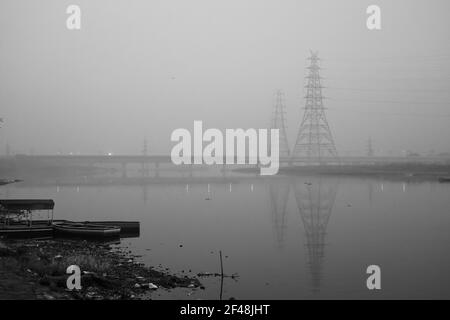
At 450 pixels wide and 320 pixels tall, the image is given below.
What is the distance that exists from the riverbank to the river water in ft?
3.94

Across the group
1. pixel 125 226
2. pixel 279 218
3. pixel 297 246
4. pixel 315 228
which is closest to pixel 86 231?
pixel 125 226

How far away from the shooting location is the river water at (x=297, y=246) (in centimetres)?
2117

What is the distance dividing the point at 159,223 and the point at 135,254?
16.4 m

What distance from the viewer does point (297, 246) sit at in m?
32.3

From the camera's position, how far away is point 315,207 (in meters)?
59.3

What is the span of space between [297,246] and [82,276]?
1728cm

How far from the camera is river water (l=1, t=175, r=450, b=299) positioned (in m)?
21.2

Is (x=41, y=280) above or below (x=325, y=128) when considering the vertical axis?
below

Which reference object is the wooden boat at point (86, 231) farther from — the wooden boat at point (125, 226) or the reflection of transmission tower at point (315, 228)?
the reflection of transmission tower at point (315, 228)

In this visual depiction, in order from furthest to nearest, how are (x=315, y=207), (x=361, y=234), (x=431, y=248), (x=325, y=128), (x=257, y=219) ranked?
(x=325, y=128)
(x=315, y=207)
(x=257, y=219)
(x=361, y=234)
(x=431, y=248)

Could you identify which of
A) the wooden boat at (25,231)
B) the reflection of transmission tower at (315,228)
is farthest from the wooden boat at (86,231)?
the reflection of transmission tower at (315,228)

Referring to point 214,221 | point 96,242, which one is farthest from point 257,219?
point 96,242

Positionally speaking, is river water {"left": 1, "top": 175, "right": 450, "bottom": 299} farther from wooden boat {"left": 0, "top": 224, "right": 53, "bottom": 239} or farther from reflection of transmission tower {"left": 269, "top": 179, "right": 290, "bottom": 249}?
wooden boat {"left": 0, "top": 224, "right": 53, "bottom": 239}
